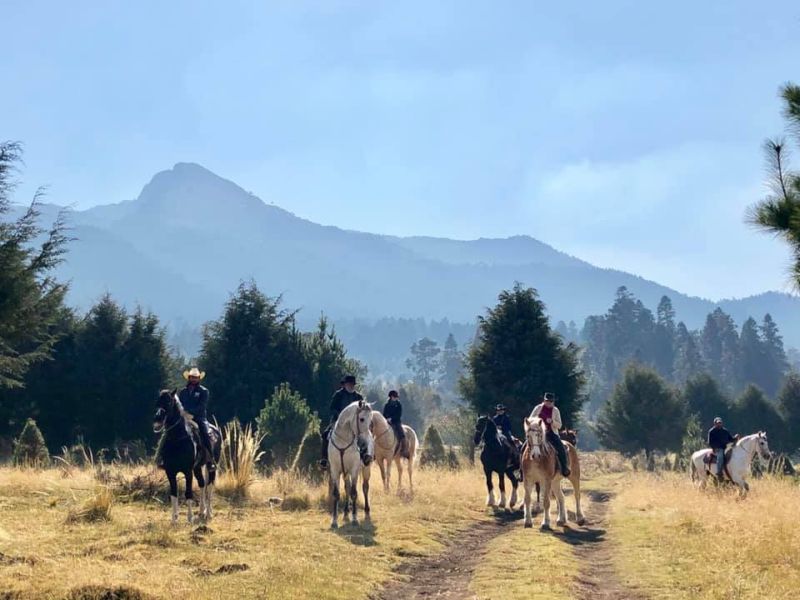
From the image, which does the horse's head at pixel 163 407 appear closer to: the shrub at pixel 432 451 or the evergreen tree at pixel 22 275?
the evergreen tree at pixel 22 275

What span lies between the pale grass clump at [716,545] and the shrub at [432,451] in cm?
2087

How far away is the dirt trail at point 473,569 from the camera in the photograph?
441 inches

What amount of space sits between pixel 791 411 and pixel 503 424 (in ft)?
167

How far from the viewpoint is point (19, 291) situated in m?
Answer: 14.0

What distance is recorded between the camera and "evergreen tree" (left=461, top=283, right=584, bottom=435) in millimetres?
39938

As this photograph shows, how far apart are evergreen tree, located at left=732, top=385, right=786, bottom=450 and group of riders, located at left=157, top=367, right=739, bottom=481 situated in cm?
4644

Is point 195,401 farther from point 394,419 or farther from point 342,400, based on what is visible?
point 394,419

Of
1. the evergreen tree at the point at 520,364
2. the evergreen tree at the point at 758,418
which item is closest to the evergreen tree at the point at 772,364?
the evergreen tree at the point at 758,418

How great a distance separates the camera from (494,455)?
21.8 metres

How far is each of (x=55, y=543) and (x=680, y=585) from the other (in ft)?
31.7

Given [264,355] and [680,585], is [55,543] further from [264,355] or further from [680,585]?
[264,355]

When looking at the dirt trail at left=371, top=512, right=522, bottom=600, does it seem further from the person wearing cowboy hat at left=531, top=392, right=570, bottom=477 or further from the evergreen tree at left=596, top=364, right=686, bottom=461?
the evergreen tree at left=596, top=364, right=686, bottom=461

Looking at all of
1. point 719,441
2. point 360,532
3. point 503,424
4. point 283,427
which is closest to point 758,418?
point 719,441

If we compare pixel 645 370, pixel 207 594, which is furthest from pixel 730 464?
pixel 645 370
